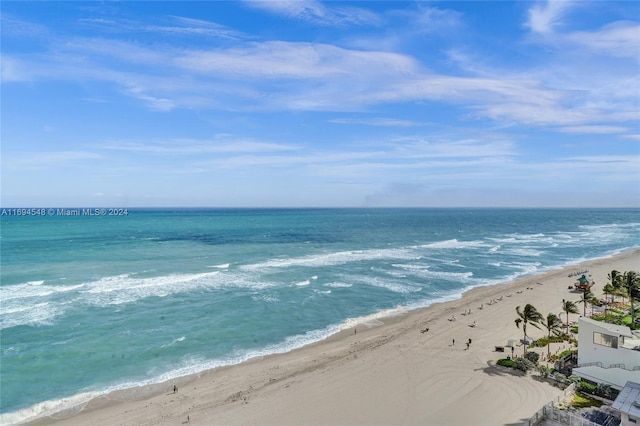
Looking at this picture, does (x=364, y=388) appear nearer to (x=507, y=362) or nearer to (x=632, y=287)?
(x=507, y=362)

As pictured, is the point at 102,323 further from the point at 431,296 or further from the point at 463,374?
the point at 431,296

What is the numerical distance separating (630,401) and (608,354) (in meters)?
8.13

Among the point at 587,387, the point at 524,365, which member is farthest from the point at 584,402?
the point at 524,365

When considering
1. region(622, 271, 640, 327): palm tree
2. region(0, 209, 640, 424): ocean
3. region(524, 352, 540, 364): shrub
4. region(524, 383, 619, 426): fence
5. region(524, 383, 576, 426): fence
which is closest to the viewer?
region(524, 383, 619, 426): fence

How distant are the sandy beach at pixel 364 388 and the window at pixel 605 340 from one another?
13.0ft

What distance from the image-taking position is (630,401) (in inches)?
671

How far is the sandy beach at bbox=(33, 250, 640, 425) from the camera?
23281mm

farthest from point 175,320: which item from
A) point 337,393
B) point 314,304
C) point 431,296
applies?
point 431,296

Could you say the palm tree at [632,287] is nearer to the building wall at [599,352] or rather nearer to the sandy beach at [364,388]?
the sandy beach at [364,388]

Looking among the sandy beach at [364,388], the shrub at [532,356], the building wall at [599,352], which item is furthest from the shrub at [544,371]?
the building wall at [599,352]

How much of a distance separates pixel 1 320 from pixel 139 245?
54.4m

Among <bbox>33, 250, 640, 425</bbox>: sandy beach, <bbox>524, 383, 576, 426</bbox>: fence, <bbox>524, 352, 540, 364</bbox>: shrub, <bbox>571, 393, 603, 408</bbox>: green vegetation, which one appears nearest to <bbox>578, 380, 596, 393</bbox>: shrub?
<bbox>571, 393, 603, 408</bbox>: green vegetation

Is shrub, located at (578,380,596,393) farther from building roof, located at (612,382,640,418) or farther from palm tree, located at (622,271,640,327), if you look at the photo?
palm tree, located at (622,271,640,327)

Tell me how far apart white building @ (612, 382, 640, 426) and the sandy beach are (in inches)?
232
